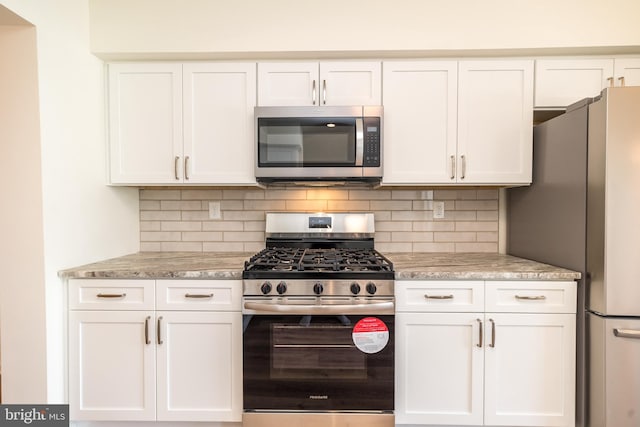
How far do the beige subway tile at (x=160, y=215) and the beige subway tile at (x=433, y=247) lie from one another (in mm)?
1712

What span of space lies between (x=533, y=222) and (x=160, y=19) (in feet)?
8.26

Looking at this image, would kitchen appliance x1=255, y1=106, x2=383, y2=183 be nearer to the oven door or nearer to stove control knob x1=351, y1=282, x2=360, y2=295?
stove control knob x1=351, y1=282, x2=360, y2=295

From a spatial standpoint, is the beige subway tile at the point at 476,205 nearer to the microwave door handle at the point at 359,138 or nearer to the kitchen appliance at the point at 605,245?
the kitchen appliance at the point at 605,245

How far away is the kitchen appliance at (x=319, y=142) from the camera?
6.73ft

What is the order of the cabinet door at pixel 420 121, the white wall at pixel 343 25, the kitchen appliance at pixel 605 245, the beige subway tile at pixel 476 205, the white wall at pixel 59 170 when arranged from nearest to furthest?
1. the kitchen appliance at pixel 605 245
2. the white wall at pixel 59 170
3. the white wall at pixel 343 25
4. the cabinet door at pixel 420 121
5. the beige subway tile at pixel 476 205

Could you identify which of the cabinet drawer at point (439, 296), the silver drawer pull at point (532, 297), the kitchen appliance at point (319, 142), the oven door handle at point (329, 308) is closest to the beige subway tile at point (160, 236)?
the kitchen appliance at point (319, 142)

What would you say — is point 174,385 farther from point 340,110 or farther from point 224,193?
point 340,110

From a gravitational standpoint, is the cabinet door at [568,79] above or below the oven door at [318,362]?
above

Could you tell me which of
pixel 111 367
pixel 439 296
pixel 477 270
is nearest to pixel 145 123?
pixel 111 367

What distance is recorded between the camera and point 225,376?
1.81 meters

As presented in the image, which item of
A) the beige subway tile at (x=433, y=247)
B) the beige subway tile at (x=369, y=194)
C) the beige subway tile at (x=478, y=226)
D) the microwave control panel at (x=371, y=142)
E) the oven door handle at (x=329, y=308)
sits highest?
the microwave control panel at (x=371, y=142)

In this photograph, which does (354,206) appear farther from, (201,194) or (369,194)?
(201,194)

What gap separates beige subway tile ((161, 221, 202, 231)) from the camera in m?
2.51

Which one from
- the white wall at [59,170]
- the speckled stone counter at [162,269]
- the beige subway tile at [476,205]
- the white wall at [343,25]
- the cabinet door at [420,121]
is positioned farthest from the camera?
the beige subway tile at [476,205]
